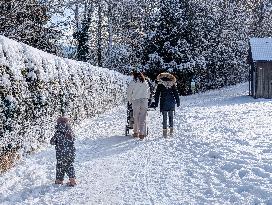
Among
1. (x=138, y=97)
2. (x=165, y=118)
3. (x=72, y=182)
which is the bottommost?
(x=72, y=182)

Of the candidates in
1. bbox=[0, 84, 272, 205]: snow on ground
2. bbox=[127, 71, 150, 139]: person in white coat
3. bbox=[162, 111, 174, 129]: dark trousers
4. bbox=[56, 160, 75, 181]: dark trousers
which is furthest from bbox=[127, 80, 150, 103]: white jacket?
bbox=[56, 160, 75, 181]: dark trousers

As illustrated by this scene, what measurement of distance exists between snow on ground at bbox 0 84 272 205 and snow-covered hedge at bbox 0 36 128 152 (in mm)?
645

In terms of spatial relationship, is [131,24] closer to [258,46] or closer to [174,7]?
[174,7]

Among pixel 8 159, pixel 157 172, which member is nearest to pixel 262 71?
pixel 157 172

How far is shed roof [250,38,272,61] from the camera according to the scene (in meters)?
34.1

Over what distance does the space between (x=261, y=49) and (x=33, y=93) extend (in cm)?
2681

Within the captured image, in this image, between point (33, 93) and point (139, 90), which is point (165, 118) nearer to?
point (139, 90)

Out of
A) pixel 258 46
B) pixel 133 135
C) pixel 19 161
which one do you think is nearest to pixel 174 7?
pixel 258 46

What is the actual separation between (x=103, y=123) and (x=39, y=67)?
6.23 metres

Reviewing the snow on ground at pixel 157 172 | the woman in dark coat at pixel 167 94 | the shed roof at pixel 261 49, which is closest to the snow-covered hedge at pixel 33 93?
the snow on ground at pixel 157 172

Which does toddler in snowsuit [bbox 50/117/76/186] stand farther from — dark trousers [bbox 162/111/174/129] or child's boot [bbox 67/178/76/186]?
dark trousers [bbox 162/111/174/129]

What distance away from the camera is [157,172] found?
9070mm

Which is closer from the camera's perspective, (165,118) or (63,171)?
(63,171)

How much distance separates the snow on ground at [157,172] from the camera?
7.30 meters
